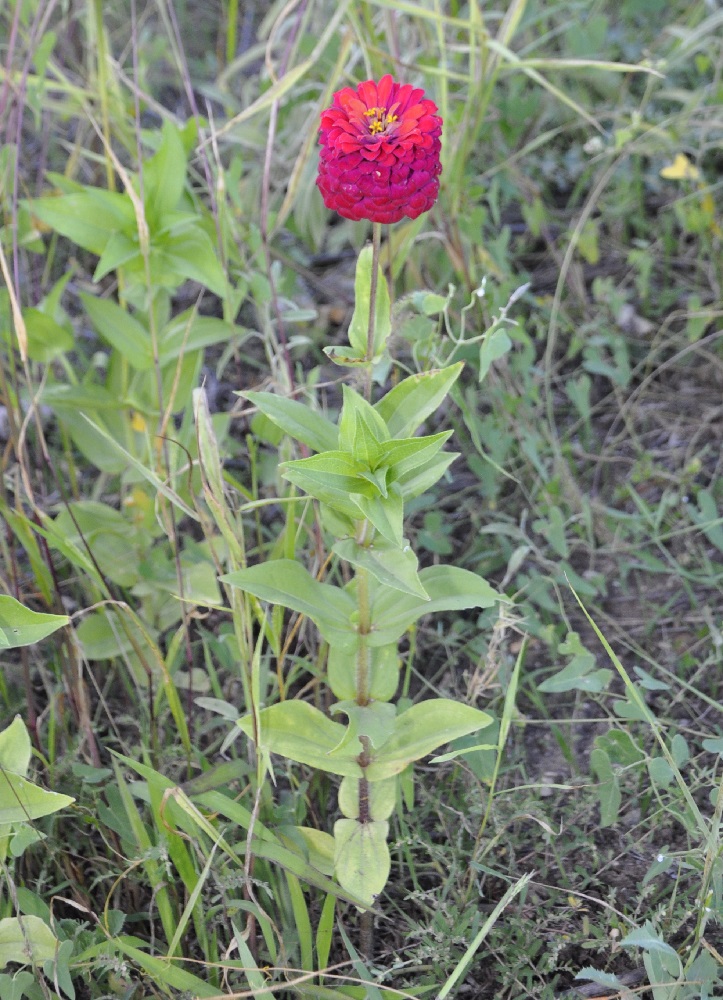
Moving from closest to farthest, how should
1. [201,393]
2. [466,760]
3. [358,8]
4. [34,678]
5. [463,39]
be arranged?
[201,393] → [466,760] → [34,678] → [358,8] → [463,39]

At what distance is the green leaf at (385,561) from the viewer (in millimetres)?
1035

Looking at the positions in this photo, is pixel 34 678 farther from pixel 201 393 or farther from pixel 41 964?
pixel 201 393

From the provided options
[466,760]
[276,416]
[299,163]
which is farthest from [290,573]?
[299,163]

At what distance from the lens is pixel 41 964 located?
Result: 3.64ft

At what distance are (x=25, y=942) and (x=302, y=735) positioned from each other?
1.29 ft

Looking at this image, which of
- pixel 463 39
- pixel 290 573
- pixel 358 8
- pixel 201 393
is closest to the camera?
pixel 201 393

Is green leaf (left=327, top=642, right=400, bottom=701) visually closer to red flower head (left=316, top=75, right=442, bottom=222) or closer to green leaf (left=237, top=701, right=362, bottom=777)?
green leaf (left=237, top=701, right=362, bottom=777)

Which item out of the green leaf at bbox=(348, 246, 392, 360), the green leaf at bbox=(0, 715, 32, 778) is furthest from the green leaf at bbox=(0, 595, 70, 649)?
the green leaf at bbox=(348, 246, 392, 360)

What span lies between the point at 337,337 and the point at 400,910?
50.7 inches

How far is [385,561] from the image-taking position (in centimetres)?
108

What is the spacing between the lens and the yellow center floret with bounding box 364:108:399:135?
1.04 metres

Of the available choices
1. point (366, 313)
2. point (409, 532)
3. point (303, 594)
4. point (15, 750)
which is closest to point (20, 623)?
point (15, 750)

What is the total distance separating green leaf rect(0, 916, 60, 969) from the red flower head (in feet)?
2.91

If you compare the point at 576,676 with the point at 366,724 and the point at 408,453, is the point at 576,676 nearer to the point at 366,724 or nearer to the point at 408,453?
the point at 366,724
